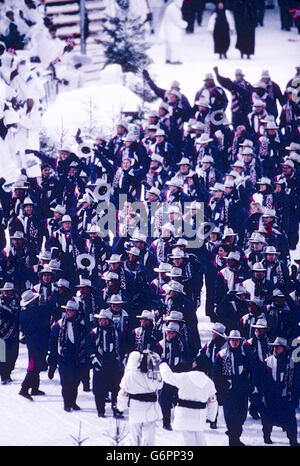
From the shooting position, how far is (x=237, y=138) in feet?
52.4

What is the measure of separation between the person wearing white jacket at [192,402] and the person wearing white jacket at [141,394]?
15 cm

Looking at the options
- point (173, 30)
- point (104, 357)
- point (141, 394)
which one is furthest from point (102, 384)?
point (173, 30)

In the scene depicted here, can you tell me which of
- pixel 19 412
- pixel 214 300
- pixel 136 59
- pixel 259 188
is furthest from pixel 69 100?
pixel 19 412

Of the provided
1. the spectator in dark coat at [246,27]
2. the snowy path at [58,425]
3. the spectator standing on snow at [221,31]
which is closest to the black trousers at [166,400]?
the snowy path at [58,425]

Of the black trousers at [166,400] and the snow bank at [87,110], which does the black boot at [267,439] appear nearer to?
the black trousers at [166,400]

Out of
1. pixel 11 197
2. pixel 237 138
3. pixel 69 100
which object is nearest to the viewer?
pixel 11 197

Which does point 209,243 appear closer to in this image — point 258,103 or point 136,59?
point 258,103

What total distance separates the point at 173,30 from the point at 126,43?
1048 millimetres

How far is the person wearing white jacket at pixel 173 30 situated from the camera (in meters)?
21.6

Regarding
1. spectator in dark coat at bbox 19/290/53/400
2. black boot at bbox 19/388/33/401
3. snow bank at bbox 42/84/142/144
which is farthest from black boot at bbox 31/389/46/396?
snow bank at bbox 42/84/142/144

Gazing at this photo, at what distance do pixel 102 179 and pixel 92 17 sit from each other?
24.5 ft

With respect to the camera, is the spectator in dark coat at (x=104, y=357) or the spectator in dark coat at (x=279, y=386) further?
the spectator in dark coat at (x=104, y=357)

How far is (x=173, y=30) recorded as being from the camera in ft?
70.7

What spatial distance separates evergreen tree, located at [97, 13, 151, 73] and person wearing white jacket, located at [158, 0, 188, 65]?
69cm
